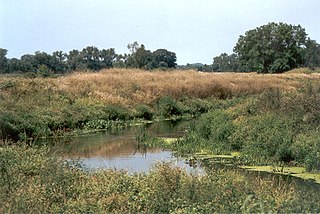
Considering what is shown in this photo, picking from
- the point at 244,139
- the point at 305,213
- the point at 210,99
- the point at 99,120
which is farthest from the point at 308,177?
the point at 210,99

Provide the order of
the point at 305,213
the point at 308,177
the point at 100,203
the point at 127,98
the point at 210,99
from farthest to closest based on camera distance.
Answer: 1. the point at 210,99
2. the point at 127,98
3. the point at 308,177
4. the point at 100,203
5. the point at 305,213

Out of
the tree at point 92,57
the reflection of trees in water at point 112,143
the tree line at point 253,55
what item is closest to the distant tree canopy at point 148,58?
the tree line at point 253,55

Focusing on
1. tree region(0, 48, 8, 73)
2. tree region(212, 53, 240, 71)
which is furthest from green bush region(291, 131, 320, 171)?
tree region(212, 53, 240, 71)

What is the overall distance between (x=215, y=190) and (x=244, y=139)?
8594 millimetres

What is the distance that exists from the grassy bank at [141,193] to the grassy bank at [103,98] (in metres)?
10.8

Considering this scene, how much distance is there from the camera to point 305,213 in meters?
8.02

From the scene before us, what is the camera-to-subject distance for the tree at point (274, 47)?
243ft

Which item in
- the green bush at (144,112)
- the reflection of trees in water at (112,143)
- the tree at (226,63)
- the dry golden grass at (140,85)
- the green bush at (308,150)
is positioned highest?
the tree at (226,63)

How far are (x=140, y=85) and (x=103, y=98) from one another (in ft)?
18.0

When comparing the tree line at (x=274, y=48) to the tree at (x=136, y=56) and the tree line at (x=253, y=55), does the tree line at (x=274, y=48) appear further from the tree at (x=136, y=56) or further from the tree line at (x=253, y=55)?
the tree at (x=136, y=56)

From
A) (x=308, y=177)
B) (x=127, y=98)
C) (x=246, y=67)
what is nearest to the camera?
(x=308, y=177)

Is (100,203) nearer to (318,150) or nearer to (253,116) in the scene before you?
(318,150)

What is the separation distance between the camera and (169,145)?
69.1 feet

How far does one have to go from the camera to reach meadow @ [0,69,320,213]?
957cm
